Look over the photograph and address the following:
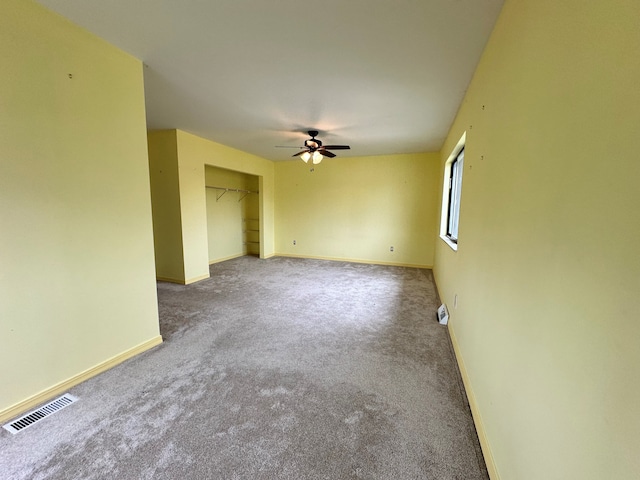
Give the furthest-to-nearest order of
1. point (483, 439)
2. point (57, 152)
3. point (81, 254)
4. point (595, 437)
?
1. point (81, 254)
2. point (57, 152)
3. point (483, 439)
4. point (595, 437)

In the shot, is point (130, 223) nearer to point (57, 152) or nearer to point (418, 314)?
point (57, 152)

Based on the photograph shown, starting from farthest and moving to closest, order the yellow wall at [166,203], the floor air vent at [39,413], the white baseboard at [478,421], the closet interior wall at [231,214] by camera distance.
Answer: the closet interior wall at [231,214]
the yellow wall at [166,203]
the floor air vent at [39,413]
the white baseboard at [478,421]

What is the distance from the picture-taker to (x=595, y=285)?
657 millimetres

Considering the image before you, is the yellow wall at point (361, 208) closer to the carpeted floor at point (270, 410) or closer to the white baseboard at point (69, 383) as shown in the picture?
the carpeted floor at point (270, 410)

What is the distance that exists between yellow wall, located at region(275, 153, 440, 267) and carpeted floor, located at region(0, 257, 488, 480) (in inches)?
125

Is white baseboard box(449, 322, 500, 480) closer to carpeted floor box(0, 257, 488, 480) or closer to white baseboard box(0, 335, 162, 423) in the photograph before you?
carpeted floor box(0, 257, 488, 480)

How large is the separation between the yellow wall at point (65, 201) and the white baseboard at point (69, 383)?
3 cm

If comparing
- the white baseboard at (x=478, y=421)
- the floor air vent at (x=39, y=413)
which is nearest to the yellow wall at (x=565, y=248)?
the white baseboard at (x=478, y=421)

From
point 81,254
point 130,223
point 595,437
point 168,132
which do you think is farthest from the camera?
point 168,132

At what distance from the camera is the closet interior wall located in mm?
6008

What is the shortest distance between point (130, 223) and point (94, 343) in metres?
0.97

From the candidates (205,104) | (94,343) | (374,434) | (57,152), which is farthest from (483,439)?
(205,104)

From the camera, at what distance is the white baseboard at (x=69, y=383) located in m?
1.63

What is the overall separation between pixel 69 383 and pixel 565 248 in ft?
9.56
